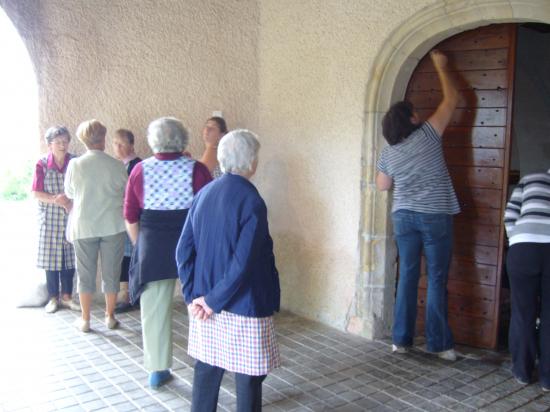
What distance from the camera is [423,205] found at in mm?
3646

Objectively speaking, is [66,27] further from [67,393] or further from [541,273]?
[541,273]

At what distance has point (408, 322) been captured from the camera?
12.6 ft

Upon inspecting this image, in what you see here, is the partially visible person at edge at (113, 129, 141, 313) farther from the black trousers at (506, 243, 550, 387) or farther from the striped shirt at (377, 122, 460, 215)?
the black trousers at (506, 243, 550, 387)

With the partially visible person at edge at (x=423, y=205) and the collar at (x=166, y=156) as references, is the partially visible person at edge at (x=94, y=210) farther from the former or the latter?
the partially visible person at edge at (x=423, y=205)

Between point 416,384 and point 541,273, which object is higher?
point 541,273

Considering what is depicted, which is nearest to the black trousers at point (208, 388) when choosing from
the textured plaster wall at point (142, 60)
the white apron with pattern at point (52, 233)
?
the white apron with pattern at point (52, 233)

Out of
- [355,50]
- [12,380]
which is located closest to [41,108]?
[12,380]

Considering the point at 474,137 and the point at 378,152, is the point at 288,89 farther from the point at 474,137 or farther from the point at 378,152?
the point at 474,137

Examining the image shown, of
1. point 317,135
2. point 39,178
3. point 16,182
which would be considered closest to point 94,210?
point 39,178

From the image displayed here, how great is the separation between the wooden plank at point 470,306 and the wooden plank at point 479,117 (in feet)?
4.25

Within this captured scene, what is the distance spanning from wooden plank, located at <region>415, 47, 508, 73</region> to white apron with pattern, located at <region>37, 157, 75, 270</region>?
3.34m

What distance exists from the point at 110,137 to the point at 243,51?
1.49 metres

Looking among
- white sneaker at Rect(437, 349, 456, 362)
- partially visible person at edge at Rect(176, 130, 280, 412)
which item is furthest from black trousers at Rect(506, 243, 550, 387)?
partially visible person at edge at Rect(176, 130, 280, 412)

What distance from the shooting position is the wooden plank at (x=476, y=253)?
153 inches
